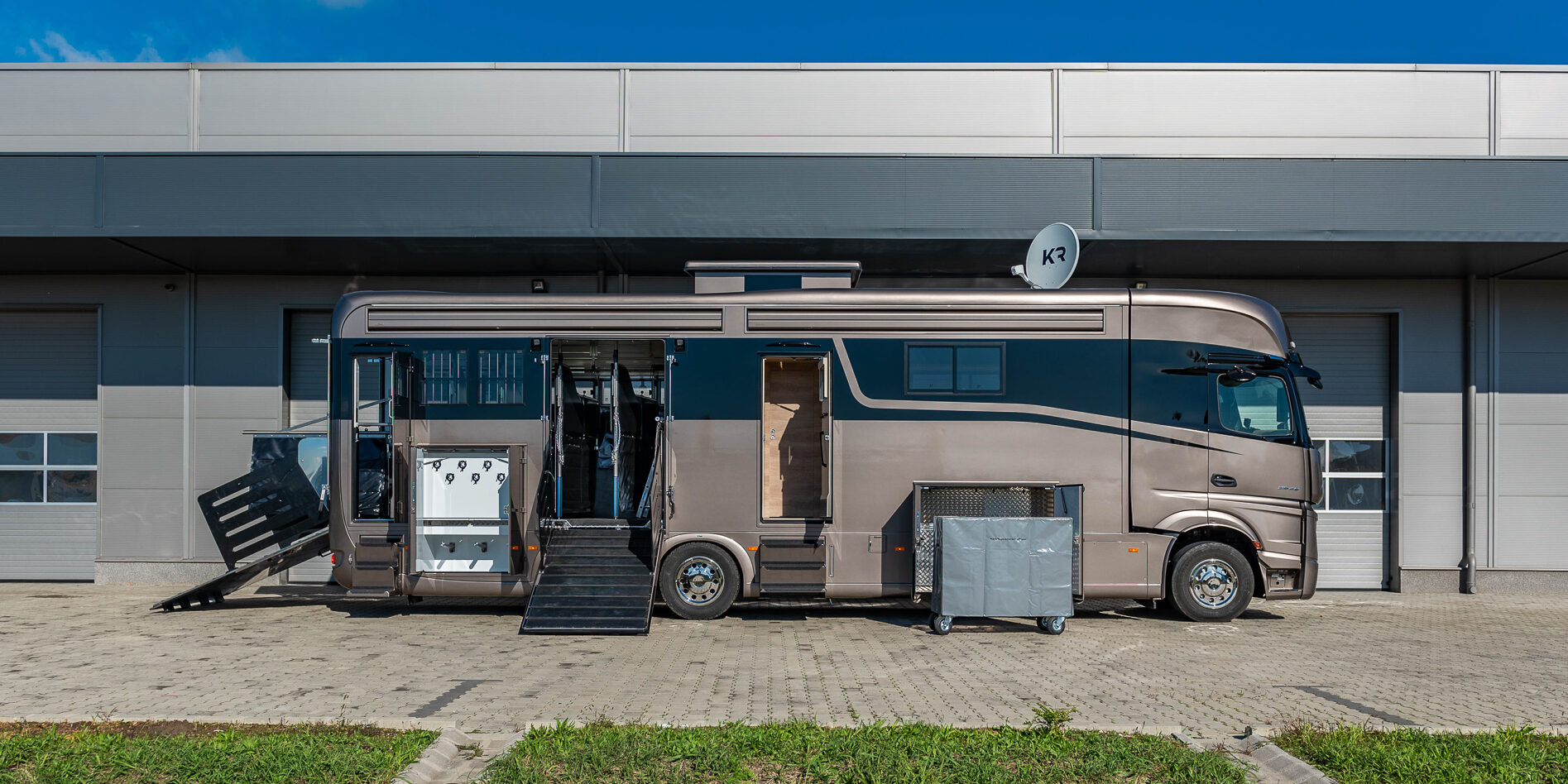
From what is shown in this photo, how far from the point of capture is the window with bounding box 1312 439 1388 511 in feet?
42.2

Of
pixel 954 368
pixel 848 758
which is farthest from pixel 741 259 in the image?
pixel 848 758

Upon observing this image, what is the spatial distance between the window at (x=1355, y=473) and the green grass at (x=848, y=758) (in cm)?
919

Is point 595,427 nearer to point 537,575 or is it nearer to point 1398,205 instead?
point 537,575

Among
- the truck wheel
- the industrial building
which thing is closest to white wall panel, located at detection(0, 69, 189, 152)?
the industrial building

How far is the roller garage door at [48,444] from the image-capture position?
42.3ft

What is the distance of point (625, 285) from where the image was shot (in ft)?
42.8

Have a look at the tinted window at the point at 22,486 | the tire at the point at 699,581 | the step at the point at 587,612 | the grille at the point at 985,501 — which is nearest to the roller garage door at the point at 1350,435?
the grille at the point at 985,501

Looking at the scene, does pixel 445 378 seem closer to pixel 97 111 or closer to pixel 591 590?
pixel 591 590

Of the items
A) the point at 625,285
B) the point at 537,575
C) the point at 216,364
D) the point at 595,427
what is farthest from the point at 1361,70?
the point at 216,364

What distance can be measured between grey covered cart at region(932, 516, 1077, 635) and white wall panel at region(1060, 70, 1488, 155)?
5.81 metres

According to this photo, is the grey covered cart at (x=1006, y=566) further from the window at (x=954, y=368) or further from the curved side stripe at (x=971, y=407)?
the window at (x=954, y=368)

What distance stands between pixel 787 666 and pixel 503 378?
4.39 m

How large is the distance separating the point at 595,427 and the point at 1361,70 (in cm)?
1099

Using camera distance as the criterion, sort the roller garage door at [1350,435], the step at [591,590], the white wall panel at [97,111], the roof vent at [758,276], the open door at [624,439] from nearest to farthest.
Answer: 1. the step at [591,590]
2. the roof vent at [758,276]
3. the open door at [624,439]
4. the white wall panel at [97,111]
5. the roller garage door at [1350,435]
